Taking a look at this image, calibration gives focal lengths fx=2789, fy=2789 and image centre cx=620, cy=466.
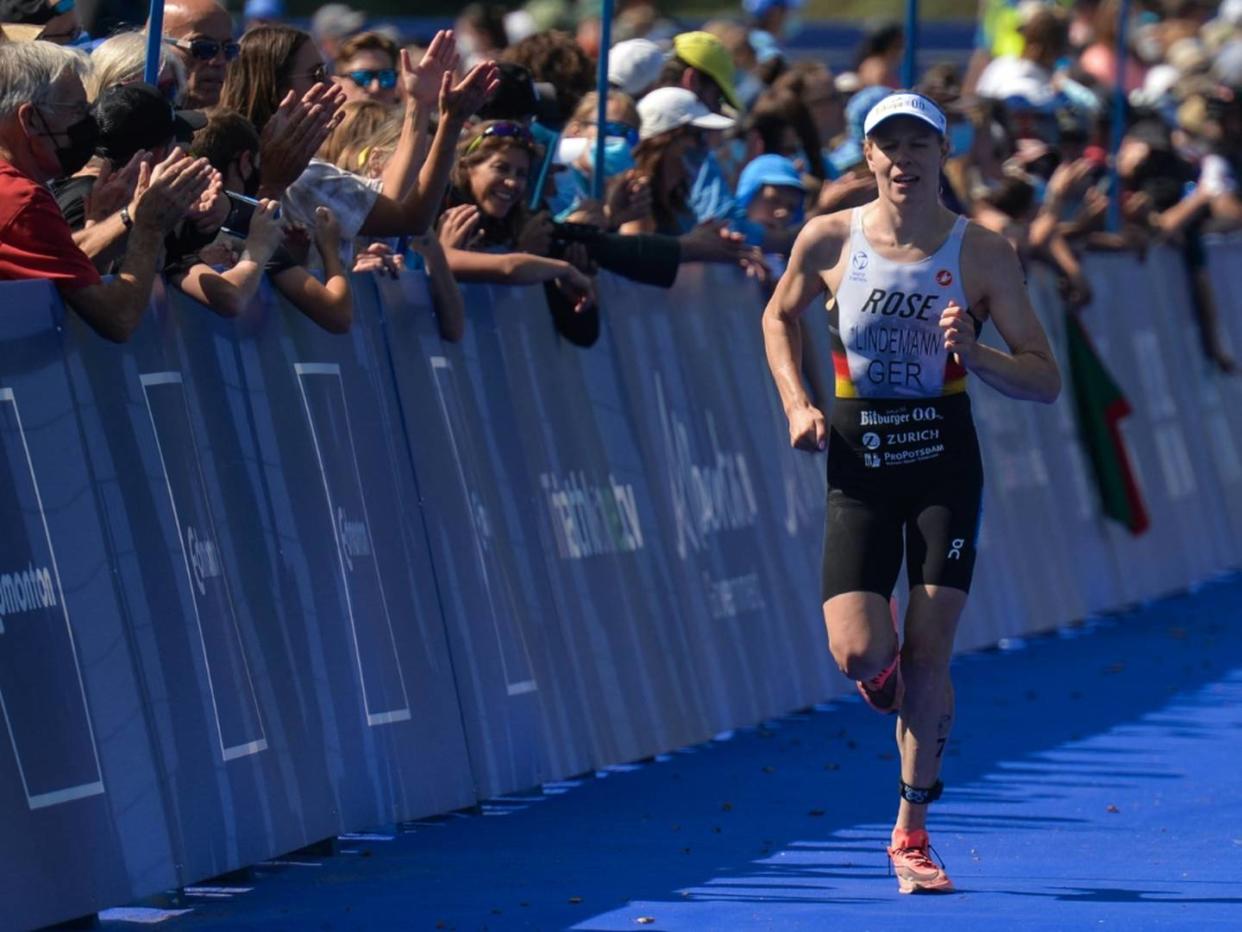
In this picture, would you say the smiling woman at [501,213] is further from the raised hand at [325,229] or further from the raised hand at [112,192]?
the raised hand at [112,192]

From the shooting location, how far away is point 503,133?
381 inches

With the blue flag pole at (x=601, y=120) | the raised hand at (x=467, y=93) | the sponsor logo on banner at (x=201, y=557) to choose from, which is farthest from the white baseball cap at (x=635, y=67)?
the sponsor logo on banner at (x=201, y=557)

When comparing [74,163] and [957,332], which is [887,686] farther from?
[74,163]

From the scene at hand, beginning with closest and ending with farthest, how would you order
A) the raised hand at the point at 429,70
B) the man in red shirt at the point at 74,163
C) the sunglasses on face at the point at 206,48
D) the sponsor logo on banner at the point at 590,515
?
the man in red shirt at the point at 74,163 → the sunglasses on face at the point at 206,48 → the raised hand at the point at 429,70 → the sponsor logo on banner at the point at 590,515

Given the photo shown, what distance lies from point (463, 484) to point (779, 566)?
119 inches

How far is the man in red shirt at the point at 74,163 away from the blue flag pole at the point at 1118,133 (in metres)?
10.6

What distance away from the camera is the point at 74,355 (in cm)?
714

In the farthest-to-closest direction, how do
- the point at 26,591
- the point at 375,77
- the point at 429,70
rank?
the point at 375,77, the point at 429,70, the point at 26,591

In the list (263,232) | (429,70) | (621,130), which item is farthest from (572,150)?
(263,232)

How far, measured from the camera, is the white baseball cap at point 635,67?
1242 cm

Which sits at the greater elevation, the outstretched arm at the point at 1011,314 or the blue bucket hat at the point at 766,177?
the blue bucket hat at the point at 766,177

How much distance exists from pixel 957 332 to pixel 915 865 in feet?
4.92

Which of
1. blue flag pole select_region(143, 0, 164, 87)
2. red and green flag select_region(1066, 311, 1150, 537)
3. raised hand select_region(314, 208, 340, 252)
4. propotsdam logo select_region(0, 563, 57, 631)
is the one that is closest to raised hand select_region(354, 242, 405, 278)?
raised hand select_region(314, 208, 340, 252)

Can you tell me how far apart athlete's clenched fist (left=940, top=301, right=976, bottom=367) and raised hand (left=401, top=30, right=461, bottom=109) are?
7.14 feet
